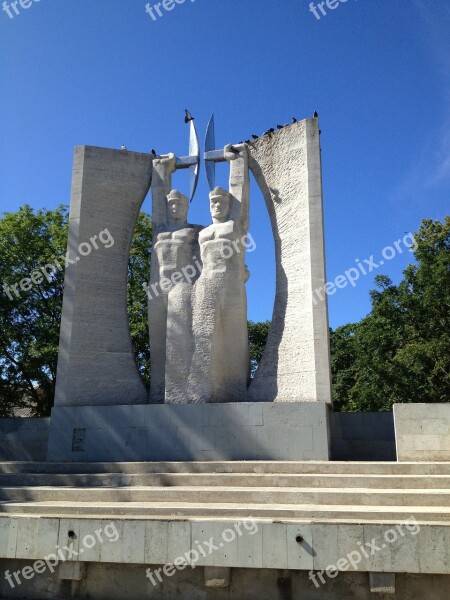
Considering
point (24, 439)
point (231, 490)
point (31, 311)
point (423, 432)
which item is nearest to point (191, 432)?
point (231, 490)

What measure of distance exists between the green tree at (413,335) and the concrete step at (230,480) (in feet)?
37.2

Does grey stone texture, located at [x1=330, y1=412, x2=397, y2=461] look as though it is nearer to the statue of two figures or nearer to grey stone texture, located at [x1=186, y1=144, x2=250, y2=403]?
grey stone texture, located at [x1=186, y1=144, x2=250, y2=403]

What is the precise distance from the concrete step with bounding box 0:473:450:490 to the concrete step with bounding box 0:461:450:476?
29cm

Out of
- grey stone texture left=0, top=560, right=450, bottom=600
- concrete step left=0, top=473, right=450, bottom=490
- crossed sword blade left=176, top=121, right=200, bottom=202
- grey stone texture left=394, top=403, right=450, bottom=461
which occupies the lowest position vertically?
grey stone texture left=0, top=560, right=450, bottom=600

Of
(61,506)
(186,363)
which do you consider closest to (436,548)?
(61,506)

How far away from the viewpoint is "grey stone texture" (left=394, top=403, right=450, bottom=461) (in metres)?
9.31

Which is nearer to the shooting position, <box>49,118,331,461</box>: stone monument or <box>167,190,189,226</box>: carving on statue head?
<box>49,118,331,461</box>: stone monument

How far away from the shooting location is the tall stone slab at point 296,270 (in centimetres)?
1126

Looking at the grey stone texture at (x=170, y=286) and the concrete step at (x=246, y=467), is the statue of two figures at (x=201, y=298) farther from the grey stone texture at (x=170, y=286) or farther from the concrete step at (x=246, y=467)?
the concrete step at (x=246, y=467)

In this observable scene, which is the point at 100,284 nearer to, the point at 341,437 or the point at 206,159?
the point at 206,159

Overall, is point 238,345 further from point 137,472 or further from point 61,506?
point 61,506

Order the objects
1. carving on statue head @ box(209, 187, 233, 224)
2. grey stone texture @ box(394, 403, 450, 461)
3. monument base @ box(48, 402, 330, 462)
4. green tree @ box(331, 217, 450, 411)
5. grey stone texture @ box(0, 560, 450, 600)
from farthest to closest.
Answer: green tree @ box(331, 217, 450, 411) → carving on statue head @ box(209, 187, 233, 224) → monument base @ box(48, 402, 330, 462) → grey stone texture @ box(394, 403, 450, 461) → grey stone texture @ box(0, 560, 450, 600)

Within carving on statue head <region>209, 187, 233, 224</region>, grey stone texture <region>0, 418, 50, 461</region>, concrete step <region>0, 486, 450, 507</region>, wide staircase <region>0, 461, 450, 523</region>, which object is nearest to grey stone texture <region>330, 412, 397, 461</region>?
wide staircase <region>0, 461, 450, 523</region>

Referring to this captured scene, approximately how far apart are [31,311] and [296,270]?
1126cm
